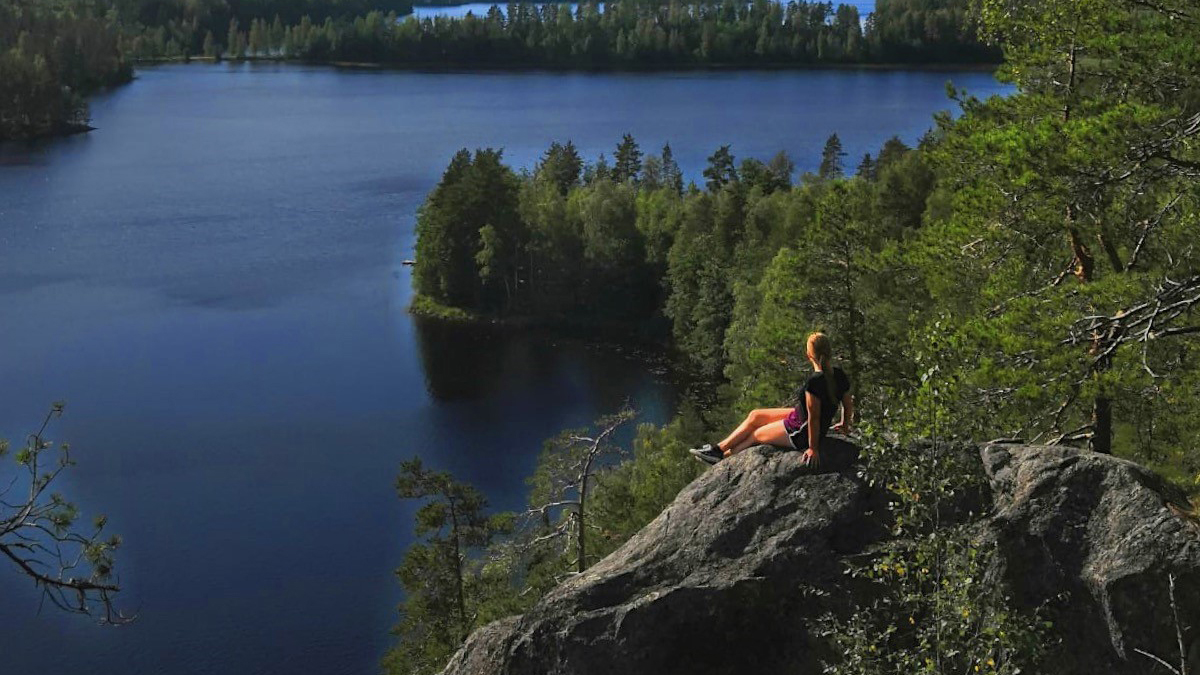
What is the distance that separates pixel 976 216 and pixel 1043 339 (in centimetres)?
263

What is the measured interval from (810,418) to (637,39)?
5710 inches

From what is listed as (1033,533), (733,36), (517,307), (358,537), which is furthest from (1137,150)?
(733,36)

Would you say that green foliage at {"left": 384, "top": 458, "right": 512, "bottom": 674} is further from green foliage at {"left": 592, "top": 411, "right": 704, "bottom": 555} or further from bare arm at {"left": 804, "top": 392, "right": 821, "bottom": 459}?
bare arm at {"left": 804, "top": 392, "right": 821, "bottom": 459}

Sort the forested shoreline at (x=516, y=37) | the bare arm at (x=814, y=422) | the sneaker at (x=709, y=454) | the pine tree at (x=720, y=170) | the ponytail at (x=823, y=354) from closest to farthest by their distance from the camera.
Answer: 1. the bare arm at (x=814, y=422)
2. the ponytail at (x=823, y=354)
3. the sneaker at (x=709, y=454)
4. the pine tree at (x=720, y=170)
5. the forested shoreline at (x=516, y=37)

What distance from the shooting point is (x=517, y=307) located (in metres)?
60.9

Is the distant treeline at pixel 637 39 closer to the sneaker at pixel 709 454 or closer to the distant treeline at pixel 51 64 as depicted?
the distant treeline at pixel 51 64

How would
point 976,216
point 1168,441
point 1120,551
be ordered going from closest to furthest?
point 1120,551, point 976,216, point 1168,441

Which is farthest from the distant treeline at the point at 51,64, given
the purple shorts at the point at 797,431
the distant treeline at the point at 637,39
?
the purple shorts at the point at 797,431

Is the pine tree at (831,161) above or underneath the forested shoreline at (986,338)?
underneath

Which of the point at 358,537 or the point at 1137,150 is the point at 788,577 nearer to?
the point at 1137,150

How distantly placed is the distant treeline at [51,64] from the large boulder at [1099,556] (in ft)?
359

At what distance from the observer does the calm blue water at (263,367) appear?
30781 mm

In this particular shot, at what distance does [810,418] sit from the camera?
8305 mm

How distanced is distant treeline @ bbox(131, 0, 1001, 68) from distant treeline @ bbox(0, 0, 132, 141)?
13974mm
